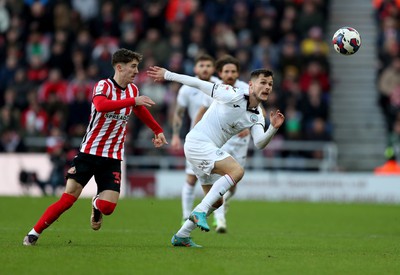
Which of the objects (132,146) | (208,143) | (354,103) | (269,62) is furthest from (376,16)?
(208,143)

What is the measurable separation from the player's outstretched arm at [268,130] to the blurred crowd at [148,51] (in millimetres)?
12358

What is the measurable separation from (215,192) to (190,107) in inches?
188

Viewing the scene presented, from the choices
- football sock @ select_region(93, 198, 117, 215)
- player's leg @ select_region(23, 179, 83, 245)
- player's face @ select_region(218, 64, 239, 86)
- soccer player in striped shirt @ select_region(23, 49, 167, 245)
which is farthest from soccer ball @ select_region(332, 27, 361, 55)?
player's leg @ select_region(23, 179, 83, 245)

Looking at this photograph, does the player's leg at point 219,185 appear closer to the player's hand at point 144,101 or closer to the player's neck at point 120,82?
the player's hand at point 144,101

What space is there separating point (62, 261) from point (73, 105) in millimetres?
15009

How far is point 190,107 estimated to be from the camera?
15.4 metres

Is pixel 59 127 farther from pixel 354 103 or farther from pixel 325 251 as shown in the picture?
pixel 325 251

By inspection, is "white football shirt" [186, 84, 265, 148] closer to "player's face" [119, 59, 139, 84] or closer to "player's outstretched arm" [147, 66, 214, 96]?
"player's outstretched arm" [147, 66, 214, 96]

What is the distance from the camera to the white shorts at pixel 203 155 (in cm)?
1117

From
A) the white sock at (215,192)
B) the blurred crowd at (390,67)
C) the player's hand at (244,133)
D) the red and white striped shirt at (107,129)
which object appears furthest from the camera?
the blurred crowd at (390,67)

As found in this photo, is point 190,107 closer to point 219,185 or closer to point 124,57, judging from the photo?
→ point 124,57

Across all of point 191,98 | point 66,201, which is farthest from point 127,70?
point 191,98

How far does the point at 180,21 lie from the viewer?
2628 cm

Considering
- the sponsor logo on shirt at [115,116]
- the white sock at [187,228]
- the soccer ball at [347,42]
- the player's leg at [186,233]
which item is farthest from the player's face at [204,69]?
the white sock at [187,228]
